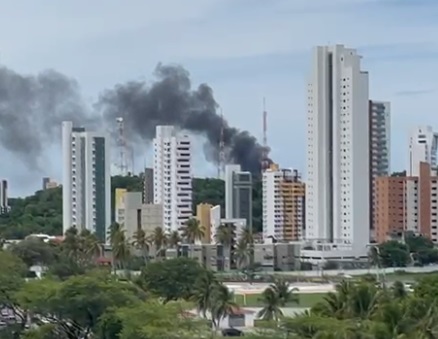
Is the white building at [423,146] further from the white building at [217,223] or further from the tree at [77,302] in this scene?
A: the tree at [77,302]

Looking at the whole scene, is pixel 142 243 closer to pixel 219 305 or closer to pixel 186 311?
pixel 219 305

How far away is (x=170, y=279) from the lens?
21297 mm

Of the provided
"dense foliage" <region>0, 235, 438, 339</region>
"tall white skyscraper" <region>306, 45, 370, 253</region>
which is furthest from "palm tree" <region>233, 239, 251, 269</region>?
"dense foliage" <region>0, 235, 438, 339</region>

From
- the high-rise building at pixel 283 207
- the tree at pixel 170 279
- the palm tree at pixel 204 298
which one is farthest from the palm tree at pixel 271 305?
the high-rise building at pixel 283 207

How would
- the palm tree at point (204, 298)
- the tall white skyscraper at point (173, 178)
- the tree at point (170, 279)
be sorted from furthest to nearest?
the tall white skyscraper at point (173, 178), the tree at point (170, 279), the palm tree at point (204, 298)

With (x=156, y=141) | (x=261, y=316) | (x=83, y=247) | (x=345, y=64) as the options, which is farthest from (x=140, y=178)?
(x=261, y=316)

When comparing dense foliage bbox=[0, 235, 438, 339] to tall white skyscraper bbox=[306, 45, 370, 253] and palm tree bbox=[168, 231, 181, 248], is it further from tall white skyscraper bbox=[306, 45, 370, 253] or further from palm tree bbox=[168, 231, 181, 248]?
tall white skyscraper bbox=[306, 45, 370, 253]

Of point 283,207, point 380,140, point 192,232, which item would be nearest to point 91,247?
point 192,232

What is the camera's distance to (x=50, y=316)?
50.3 ft

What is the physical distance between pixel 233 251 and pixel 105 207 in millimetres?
8205

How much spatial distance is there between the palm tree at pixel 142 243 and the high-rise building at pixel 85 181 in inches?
270

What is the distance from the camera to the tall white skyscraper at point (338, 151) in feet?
106

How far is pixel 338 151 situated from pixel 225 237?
15.2 feet

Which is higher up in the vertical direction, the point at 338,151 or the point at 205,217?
Result: the point at 338,151
